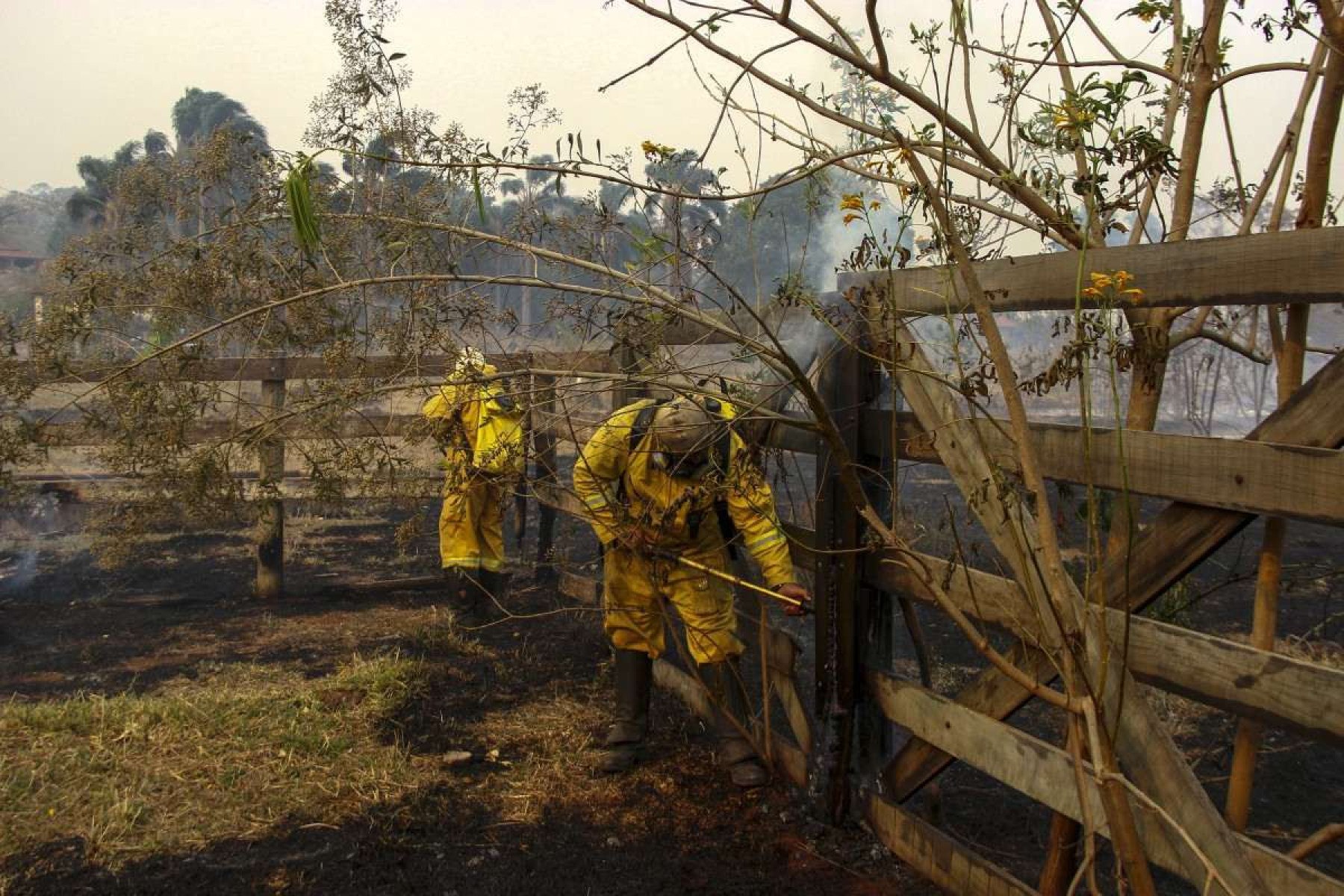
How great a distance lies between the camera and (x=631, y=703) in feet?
16.7

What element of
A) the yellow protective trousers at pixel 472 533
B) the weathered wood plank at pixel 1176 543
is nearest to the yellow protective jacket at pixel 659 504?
the weathered wood plank at pixel 1176 543

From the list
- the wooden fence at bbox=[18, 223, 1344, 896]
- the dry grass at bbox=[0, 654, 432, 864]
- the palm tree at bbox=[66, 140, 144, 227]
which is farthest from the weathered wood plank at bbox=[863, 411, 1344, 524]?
the palm tree at bbox=[66, 140, 144, 227]

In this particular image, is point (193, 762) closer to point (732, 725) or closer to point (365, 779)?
point (365, 779)

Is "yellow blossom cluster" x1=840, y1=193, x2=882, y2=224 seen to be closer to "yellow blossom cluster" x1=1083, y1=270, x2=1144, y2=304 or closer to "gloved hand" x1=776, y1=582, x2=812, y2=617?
"yellow blossom cluster" x1=1083, y1=270, x2=1144, y2=304

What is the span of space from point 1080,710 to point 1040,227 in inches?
54.4

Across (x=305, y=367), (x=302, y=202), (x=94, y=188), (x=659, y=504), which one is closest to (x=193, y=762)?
(x=659, y=504)

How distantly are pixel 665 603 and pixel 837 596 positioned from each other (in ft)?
3.90

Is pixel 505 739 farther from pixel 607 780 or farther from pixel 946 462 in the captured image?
pixel 946 462

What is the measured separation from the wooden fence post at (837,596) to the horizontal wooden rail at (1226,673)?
89 centimetres

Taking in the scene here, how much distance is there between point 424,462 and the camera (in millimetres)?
13117

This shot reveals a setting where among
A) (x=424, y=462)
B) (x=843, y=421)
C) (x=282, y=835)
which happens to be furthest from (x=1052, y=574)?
(x=424, y=462)

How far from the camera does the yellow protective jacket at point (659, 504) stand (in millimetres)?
4469

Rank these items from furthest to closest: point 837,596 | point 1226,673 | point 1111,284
Answer: point 837,596
point 1226,673
point 1111,284

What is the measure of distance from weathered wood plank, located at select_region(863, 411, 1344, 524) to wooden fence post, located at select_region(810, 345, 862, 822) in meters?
0.78
